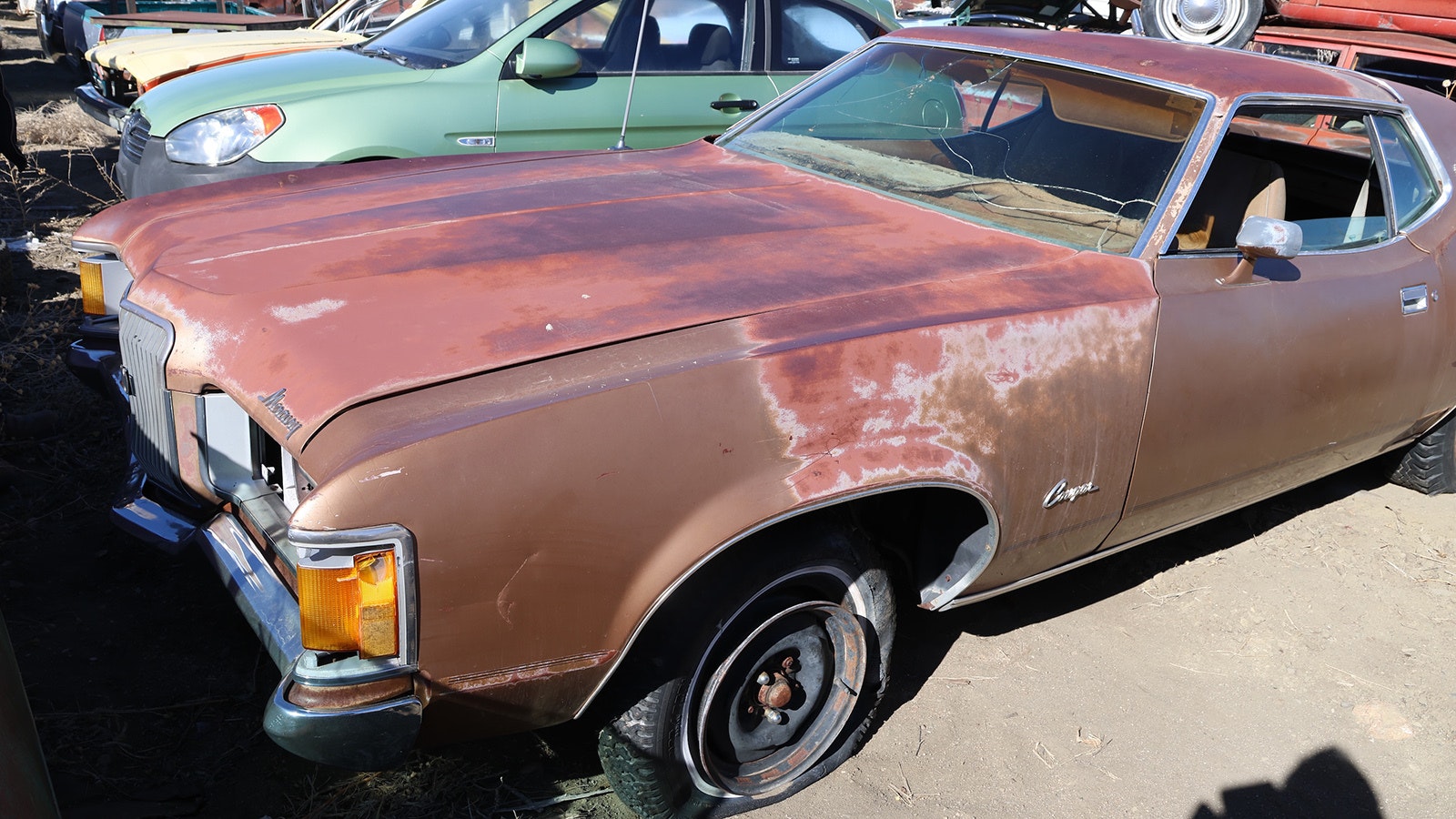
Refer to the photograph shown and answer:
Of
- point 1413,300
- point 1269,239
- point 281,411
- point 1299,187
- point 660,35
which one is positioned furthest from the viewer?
point 660,35

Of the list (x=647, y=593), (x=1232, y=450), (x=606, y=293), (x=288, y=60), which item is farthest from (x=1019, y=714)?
(x=288, y=60)

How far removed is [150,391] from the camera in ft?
7.83

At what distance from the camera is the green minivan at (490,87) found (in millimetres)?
4609

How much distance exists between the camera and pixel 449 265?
Answer: 2.43m

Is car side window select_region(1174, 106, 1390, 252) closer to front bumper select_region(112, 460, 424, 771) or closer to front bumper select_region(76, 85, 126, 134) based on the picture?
front bumper select_region(112, 460, 424, 771)

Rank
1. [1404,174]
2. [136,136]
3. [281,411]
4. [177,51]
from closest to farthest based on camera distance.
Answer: [281,411], [1404,174], [136,136], [177,51]

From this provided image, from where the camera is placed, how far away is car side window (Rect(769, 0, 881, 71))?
5570mm

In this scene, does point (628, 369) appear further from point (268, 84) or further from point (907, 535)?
point (268, 84)

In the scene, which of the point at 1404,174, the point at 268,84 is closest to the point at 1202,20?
the point at 1404,174

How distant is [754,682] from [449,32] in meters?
3.94

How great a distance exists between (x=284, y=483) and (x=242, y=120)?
2.98 metres

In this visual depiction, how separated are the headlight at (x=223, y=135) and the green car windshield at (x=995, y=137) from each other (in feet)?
7.05

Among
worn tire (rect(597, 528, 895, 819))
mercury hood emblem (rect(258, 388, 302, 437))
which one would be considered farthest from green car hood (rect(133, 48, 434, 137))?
worn tire (rect(597, 528, 895, 819))

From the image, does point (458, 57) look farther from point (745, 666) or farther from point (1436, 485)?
point (1436, 485)
